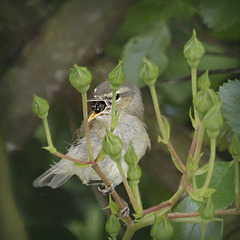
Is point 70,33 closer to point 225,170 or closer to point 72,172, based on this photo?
point 72,172

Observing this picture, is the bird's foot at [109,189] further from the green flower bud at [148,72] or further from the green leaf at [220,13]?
the green leaf at [220,13]

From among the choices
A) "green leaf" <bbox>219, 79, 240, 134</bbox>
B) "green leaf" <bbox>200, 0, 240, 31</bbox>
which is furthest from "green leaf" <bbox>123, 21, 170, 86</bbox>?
"green leaf" <bbox>219, 79, 240, 134</bbox>

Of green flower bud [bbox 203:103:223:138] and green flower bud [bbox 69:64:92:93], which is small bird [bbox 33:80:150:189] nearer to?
green flower bud [bbox 69:64:92:93]

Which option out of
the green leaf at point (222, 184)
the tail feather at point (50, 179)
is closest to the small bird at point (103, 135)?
the tail feather at point (50, 179)

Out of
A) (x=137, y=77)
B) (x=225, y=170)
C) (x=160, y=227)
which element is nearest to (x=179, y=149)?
(x=137, y=77)

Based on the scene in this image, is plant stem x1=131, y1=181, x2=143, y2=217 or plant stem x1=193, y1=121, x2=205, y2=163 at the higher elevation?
plant stem x1=193, y1=121, x2=205, y2=163

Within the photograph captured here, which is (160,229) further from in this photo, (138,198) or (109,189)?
(109,189)
